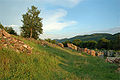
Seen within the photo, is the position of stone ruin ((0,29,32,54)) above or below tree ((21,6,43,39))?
below

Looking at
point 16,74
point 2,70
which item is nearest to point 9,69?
point 2,70

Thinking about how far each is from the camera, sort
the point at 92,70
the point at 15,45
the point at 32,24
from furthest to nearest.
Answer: the point at 32,24, the point at 15,45, the point at 92,70

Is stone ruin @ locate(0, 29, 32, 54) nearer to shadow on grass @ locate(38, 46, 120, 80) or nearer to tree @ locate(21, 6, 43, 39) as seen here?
shadow on grass @ locate(38, 46, 120, 80)

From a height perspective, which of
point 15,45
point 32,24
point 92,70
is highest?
point 32,24

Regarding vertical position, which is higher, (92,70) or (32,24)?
(32,24)

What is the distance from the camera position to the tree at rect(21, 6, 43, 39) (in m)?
32.3

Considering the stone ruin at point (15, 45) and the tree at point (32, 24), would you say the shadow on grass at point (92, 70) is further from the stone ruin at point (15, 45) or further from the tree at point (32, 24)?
the tree at point (32, 24)

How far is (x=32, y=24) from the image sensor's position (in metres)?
32.2

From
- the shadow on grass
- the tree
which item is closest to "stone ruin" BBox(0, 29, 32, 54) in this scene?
the shadow on grass

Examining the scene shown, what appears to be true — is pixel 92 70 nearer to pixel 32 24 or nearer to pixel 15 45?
pixel 15 45

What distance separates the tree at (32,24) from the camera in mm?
32325

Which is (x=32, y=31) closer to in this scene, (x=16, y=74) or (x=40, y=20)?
(x=40, y=20)

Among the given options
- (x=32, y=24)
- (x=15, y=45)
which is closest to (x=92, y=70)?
(x=15, y=45)

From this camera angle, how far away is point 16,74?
4500mm
